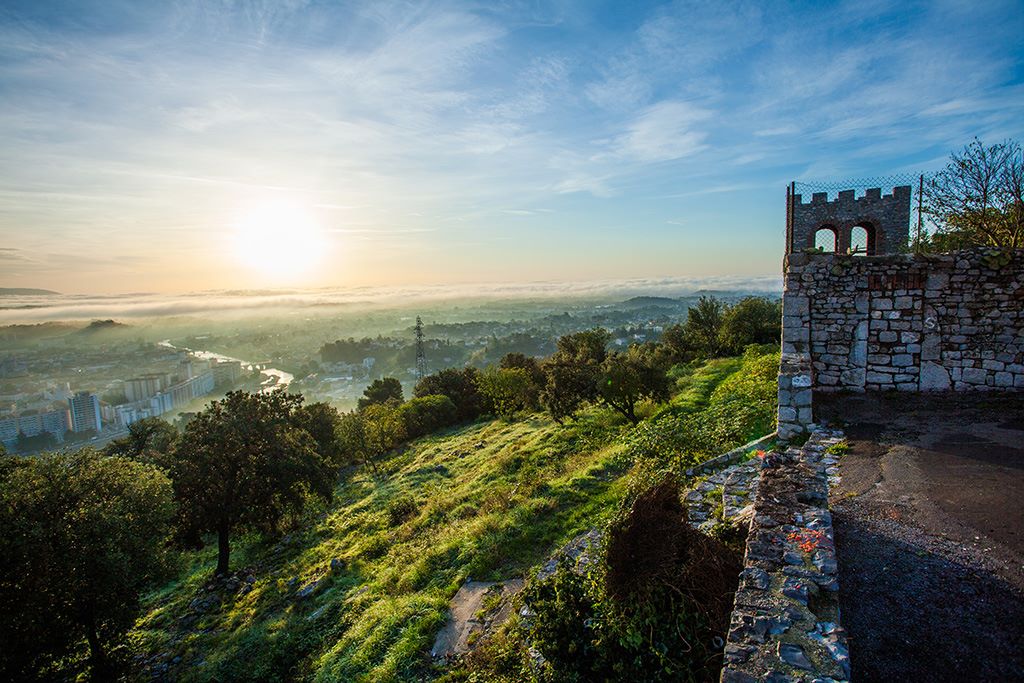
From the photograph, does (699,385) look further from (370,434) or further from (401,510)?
(370,434)

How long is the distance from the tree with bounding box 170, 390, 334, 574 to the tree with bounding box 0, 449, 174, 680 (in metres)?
3.21

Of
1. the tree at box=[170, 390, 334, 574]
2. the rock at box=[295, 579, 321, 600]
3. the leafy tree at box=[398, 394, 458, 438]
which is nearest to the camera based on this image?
the rock at box=[295, 579, 321, 600]

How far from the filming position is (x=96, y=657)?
11.6 metres

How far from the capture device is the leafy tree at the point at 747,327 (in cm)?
3733

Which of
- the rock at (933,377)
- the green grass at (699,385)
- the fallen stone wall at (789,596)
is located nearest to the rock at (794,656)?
the fallen stone wall at (789,596)

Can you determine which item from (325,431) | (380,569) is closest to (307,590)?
(380,569)

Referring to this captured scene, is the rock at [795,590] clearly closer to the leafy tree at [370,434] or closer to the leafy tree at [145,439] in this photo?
the leafy tree at [370,434]

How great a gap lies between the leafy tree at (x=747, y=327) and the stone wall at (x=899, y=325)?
88.6 ft

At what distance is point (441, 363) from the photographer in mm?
124125

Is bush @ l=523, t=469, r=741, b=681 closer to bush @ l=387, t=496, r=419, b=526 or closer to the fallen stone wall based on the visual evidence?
the fallen stone wall

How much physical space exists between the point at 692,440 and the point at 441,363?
115m

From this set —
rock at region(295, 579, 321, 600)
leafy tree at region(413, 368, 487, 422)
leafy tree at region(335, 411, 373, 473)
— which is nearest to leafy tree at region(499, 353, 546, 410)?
leafy tree at region(413, 368, 487, 422)

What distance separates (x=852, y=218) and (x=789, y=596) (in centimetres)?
2650

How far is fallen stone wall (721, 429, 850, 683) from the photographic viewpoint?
12.9 feet
